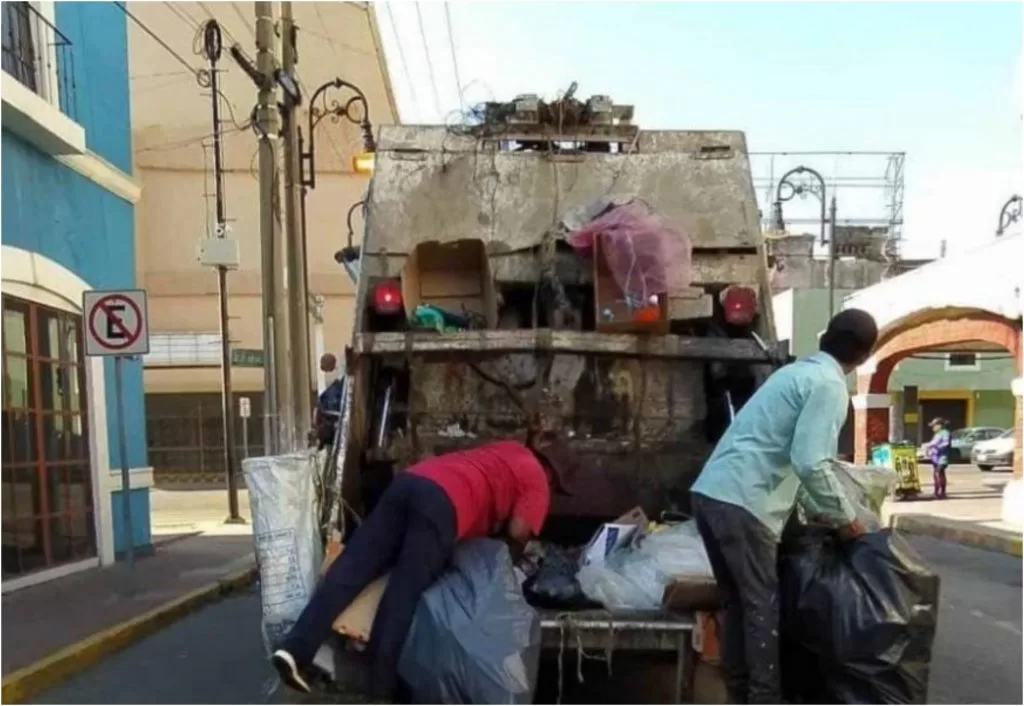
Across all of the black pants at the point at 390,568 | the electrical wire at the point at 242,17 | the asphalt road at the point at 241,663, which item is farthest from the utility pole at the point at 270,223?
the electrical wire at the point at 242,17

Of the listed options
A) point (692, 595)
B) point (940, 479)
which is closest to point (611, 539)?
point (692, 595)

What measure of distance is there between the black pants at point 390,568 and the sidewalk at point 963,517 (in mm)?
4586

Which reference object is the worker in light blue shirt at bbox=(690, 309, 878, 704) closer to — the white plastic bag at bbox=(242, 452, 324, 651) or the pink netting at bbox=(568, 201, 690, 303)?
the pink netting at bbox=(568, 201, 690, 303)

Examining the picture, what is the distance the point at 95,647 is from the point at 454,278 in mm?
2939

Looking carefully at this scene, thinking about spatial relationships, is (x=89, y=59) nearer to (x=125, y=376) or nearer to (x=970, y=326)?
(x=125, y=376)

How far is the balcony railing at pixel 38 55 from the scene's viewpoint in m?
8.66

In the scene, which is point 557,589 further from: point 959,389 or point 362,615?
point 959,389

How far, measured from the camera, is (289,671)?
4.00 m

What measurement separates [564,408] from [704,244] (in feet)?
3.85

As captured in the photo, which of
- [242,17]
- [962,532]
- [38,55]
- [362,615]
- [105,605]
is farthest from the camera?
[242,17]

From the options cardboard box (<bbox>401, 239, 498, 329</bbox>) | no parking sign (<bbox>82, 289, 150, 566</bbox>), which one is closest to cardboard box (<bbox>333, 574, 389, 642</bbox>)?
cardboard box (<bbox>401, 239, 498, 329</bbox>)

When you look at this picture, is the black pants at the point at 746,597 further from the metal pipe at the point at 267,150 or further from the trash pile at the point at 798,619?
the metal pipe at the point at 267,150

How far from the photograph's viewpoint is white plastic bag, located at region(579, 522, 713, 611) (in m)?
4.30

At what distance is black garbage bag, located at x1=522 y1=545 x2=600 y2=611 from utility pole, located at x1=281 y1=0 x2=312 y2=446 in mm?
7456
